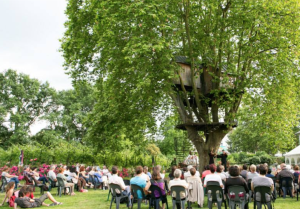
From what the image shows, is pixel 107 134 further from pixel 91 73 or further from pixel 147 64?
pixel 147 64

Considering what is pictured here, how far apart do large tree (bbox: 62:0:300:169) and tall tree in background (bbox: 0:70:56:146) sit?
2796cm

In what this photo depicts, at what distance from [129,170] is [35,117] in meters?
27.2

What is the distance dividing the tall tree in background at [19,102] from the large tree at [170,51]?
28.0 meters

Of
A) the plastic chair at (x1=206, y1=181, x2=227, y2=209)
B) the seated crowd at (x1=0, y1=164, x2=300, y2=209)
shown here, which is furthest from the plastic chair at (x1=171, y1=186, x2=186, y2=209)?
the plastic chair at (x1=206, y1=181, x2=227, y2=209)

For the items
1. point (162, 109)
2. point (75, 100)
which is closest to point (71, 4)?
point (162, 109)

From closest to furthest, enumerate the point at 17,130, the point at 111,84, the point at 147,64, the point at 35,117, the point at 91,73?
the point at 147,64, the point at 111,84, the point at 91,73, the point at 17,130, the point at 35,117

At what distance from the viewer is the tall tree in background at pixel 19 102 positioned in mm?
42250

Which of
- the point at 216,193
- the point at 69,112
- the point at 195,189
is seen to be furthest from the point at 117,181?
the point at 69,112

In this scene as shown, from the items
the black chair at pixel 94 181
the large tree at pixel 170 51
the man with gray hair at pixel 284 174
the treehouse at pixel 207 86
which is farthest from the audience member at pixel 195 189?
the black chair at pixel 94 181

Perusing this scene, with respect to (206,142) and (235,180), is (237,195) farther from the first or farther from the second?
(206,142)

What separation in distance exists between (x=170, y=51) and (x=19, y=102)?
3557 centimetres

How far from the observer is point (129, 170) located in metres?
26.0

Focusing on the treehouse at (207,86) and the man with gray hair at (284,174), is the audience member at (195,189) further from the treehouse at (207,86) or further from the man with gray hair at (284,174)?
the treehouse at (207,86)

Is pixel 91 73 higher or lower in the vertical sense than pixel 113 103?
higher
